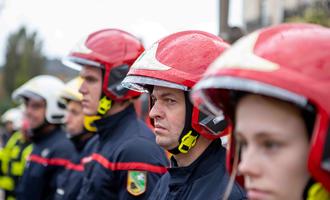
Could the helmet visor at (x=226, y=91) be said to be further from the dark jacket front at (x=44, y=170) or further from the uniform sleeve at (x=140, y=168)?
the dark jacket front at (x=44, y=170)

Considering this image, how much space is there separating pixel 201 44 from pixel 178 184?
Answer: 818 mm

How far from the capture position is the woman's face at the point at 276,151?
1.96 metres

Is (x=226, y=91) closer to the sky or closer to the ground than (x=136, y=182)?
closer to the sky

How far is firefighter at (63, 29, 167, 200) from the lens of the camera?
4160mm

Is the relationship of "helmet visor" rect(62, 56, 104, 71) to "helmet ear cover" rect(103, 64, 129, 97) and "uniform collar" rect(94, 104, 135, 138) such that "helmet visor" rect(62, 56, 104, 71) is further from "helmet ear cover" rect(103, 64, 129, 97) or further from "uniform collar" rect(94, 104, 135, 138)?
"uniform collar" rect(94, 104, 135, 138)

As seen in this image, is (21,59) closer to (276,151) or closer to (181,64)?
(181,64)

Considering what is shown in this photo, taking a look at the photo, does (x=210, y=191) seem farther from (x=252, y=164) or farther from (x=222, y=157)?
(x=252, y=164)

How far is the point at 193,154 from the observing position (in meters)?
3.46

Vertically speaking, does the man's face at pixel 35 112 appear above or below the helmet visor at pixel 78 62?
below

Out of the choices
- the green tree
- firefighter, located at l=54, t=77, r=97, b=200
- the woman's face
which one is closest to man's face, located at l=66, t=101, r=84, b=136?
firefighter, located at l=54, t=77, r=97, b=200

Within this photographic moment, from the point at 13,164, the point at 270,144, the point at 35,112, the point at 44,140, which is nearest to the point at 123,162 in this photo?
the point at 270,144

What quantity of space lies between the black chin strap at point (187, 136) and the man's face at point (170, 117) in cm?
2

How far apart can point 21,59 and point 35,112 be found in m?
58.3

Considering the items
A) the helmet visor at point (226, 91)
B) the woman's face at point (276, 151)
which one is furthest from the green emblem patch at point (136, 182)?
the woman's face at point (276, 151)
